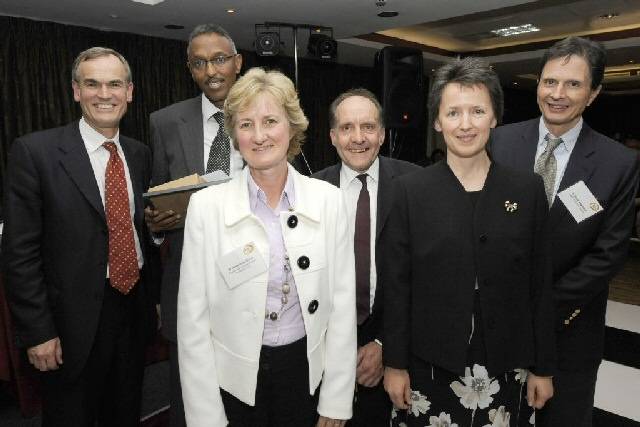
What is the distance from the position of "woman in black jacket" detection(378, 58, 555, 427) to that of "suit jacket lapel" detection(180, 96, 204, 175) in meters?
0.83

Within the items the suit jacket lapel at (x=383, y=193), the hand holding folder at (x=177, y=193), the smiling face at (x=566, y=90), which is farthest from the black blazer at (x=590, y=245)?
the hand holding folder at (x=177, y=193)

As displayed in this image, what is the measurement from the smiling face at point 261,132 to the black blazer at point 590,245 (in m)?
1.02

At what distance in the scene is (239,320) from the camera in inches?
53.7

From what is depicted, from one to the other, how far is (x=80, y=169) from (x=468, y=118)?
138 centimetres

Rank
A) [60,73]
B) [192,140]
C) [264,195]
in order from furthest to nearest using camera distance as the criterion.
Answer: [60,73] < [192,140] < [264,195]

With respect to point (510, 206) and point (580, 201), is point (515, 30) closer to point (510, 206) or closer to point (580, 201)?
point (580, 201)

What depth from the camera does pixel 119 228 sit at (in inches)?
72.4

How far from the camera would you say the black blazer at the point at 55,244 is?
5.57 ft

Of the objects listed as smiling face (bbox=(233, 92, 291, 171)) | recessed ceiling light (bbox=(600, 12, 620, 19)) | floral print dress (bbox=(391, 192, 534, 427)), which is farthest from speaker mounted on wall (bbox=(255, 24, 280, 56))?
recessed ceiling light (bbox=(600, 12, 620, 19))

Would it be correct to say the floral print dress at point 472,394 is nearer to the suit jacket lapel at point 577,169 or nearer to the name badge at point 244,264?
the suit jacket lapel at point 577,169

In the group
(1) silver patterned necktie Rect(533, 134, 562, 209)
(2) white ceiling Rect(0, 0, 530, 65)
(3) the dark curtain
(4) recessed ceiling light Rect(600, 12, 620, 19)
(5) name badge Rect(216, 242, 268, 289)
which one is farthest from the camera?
(4) recessed ceiling light Rect(600, 12, 620, 19)

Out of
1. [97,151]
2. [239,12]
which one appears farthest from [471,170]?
[239,12]

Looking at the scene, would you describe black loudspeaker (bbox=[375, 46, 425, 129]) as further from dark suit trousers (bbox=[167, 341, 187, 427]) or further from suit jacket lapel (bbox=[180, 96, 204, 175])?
dark suit trousers (bbox=[167, 341, 187, 427])

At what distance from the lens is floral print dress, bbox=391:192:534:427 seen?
1453 mm
